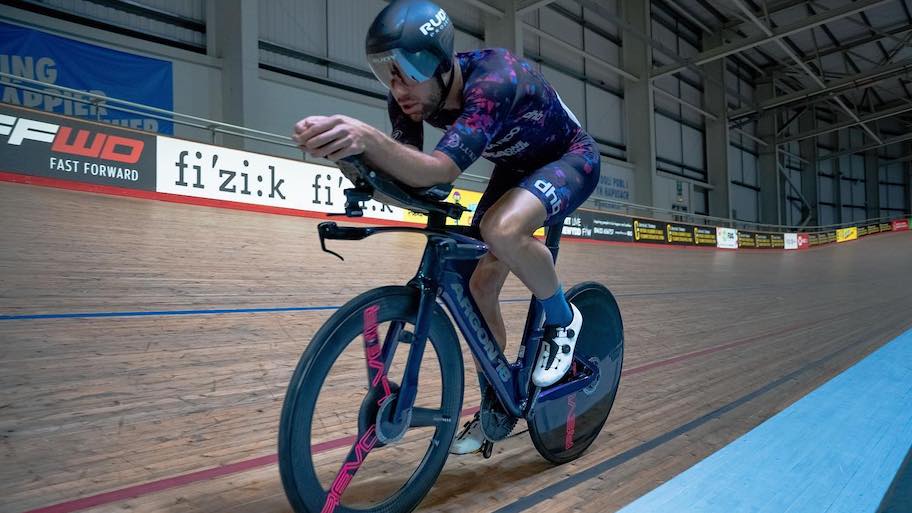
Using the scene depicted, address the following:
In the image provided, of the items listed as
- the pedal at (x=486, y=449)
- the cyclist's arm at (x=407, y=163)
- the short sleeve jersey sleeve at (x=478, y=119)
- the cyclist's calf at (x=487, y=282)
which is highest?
the short sleeve jersey sleeve at (x=478, y=119)

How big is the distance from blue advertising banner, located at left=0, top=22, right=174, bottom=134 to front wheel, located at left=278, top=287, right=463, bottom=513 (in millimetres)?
7372

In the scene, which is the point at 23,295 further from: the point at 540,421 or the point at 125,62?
the point at 125,62

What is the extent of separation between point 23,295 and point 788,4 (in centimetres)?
2052

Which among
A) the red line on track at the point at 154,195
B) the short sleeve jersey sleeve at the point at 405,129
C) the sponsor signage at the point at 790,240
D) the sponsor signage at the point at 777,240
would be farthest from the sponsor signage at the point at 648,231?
the short sleeve jersey sleeve at the point at 405,129

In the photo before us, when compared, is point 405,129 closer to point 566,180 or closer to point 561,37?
point 566,180

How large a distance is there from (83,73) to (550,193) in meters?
8.79

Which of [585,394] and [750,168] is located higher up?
[750,168]

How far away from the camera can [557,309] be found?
136 cm

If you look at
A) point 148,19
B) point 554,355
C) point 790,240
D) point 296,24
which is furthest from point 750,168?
point 554,355

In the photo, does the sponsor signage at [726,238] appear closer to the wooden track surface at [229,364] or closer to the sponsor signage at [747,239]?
the sponsor signage at [747,239]

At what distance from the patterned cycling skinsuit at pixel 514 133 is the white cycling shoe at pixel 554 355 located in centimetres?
28

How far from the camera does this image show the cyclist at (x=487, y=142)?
0.92 metres

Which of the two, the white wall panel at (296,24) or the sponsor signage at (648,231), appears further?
the sponsor signage at (648,231)

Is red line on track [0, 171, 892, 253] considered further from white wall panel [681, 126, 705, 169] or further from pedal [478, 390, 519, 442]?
white wall panel [681, 126, 705, 169]
